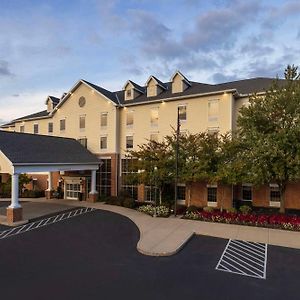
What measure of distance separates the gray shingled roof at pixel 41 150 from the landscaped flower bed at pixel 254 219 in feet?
39.1

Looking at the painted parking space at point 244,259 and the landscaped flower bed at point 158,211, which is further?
the landscaped flower bed at point 158,211

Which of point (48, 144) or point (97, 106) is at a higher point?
point (97, 106)

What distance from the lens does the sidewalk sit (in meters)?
14.1

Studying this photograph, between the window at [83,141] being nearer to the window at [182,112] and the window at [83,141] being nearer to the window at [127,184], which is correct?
the window at [127,184]

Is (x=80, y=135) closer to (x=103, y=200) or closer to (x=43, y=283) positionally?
(x=103, y=200)

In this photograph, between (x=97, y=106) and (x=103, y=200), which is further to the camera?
(x=97, y=106)

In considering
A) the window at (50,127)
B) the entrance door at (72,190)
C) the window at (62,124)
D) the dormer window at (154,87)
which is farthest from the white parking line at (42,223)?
the window at (50,127)

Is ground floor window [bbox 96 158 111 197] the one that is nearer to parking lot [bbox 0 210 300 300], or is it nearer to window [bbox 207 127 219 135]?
window [bbox 207 127 219 135]

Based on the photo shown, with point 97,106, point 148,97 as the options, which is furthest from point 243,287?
point 97,106

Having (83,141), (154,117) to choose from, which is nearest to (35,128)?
(83,141)

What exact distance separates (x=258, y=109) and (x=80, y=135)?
20.3 m

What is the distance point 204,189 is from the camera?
26.5m

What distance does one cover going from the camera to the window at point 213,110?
2587 cm

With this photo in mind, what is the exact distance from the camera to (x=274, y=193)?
80.7 ft
